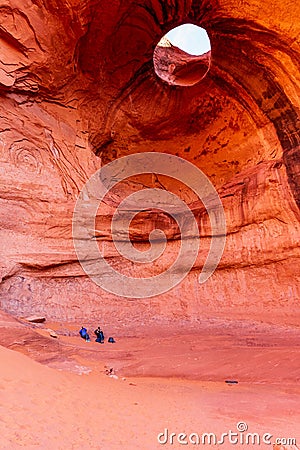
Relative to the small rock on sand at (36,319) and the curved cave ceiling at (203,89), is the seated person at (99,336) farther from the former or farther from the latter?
the curved cave ceiling at (203,89)

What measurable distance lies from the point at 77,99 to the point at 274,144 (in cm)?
512

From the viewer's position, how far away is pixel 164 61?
11.4 m

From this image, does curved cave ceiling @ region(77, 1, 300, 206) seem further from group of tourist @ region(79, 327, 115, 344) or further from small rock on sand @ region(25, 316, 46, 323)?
small rock on sand @ region(25, 316, 46, 323)

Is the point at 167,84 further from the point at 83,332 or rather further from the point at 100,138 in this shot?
the point at 83,332

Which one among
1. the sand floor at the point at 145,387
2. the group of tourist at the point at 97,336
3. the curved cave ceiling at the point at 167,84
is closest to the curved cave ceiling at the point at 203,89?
the curved cave ceiling at the point at 167,84

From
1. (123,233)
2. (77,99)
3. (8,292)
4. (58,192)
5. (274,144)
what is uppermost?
(77,99)

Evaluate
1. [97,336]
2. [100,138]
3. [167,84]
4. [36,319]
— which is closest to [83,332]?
[97,336]

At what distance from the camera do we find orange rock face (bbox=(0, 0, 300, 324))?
24.4ft

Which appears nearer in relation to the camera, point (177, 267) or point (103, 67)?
point (177, 267)

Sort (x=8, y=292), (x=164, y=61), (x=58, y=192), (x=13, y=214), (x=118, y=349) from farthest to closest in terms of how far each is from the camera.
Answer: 1. (x=164, y=61)
2. (x=58, y=192)
3. (x=13, y=214)
4. (x=8, y=292)
5. (x=118, y=349)

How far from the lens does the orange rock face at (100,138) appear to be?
7.45m

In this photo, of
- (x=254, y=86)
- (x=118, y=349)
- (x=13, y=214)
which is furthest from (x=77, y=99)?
(x=118, y=349)

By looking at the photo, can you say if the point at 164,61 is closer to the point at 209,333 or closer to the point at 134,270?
the point at 134,270

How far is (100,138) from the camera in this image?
33.3 ft
